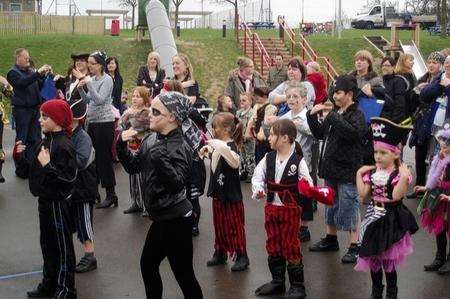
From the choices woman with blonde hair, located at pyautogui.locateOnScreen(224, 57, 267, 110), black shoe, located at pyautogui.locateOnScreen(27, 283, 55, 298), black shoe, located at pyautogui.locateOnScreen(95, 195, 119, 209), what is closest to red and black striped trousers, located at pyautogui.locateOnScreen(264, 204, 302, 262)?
black shoe, located at pyautogui.locateOnScreen(27, 283, 55, 298)

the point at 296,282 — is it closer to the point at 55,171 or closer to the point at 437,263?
the point at 437,263

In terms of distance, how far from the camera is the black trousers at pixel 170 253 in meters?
5.36

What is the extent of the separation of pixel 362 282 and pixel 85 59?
4947 millimetres

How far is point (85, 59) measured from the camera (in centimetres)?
974

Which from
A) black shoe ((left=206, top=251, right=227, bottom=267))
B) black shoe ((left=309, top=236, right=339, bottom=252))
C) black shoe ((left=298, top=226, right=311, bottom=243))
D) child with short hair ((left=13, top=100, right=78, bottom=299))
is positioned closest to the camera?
child with short hair ((left=13, top=100, right=78, bottom=299))

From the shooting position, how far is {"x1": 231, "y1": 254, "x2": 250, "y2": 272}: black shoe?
7152mm

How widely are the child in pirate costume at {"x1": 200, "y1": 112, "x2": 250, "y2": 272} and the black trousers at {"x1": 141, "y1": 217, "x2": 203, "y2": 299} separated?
1.69 meters

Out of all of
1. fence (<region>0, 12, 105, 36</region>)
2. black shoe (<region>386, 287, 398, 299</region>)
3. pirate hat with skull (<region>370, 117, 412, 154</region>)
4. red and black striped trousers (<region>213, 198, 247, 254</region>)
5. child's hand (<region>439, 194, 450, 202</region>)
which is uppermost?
fence (<region>0, 12, 105, 36</region>)

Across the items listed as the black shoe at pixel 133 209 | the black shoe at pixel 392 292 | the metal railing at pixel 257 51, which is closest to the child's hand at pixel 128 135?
the black shoe at pixel 392 292

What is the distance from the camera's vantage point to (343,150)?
24.2 ft

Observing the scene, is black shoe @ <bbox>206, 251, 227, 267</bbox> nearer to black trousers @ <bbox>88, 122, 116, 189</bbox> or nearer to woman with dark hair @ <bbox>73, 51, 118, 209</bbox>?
woman with dark hair @ <bbox>73, 51, 118, 209</bbox>

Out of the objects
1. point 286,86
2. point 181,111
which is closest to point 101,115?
point 286,86

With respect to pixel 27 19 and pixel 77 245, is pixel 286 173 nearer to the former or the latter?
pixel 77 245

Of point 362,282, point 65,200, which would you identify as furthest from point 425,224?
point 65,200
